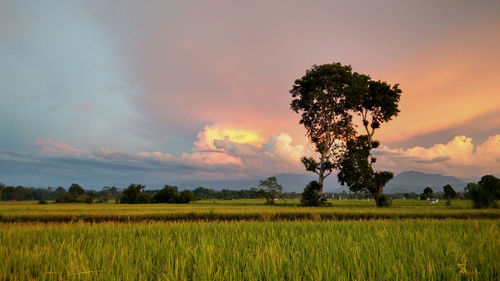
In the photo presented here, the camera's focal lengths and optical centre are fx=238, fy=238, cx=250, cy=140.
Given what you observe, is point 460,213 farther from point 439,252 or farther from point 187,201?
point 187,201

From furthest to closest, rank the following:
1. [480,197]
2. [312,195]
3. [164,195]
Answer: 1. [164,195]
2. [312,195]
3. [480,197]

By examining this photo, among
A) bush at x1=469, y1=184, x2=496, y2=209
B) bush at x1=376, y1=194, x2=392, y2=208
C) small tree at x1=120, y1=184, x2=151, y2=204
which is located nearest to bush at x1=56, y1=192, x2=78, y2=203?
small tree at x1=120, y1=184, x2=151, y2=204

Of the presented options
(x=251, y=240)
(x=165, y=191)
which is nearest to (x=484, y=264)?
(x=251, y=240)

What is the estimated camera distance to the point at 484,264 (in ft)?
8.91

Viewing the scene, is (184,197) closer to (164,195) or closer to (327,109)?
(164,195)

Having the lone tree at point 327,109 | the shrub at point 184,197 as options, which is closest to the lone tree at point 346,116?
the lone tree at point 327,109

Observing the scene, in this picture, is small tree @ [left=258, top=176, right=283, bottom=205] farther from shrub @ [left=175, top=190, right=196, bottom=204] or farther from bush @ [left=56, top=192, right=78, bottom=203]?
bush @ [left=56, top=192, right=78, bottom=203]

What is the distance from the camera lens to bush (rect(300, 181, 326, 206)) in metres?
27.5

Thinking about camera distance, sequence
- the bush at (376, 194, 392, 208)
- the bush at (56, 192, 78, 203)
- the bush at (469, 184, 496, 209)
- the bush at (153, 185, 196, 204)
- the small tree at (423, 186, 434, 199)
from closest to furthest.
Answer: the bush at (469, 184, 496, 209) < the bush at (376, 194, 392, 208) < the bush at (153, 185, 196, 204) < the bush at (56, 192, 78, 203) < the small tree at (423, 186, 434, 199)

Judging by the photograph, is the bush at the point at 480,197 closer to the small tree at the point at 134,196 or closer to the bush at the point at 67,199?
the small tree at the point at 134,196

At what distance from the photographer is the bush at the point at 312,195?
90.3ft

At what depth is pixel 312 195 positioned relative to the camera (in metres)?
27.9

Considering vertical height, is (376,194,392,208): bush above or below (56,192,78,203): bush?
above

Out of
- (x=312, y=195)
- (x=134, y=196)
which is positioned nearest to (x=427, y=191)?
(x=312, y=195)
